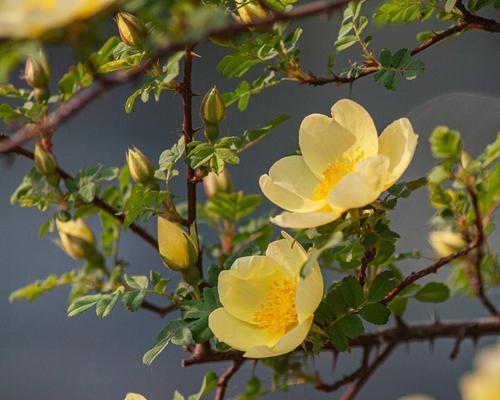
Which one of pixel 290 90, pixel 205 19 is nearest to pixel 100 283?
pixel 205 19

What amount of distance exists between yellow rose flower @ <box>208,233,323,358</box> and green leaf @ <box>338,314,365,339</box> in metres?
0.04

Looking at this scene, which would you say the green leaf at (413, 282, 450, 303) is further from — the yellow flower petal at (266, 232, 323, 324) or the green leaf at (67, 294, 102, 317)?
the green leaf at (67, 294, 102, 317)

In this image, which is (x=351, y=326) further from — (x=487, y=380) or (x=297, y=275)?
(x=487, y=380)

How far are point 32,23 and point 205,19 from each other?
0.25 ft

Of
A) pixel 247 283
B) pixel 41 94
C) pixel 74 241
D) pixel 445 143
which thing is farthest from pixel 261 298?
pixel 74 241

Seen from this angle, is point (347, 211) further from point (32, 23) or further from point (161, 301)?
point (161, 301)

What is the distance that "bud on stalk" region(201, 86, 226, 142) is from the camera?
765 mm

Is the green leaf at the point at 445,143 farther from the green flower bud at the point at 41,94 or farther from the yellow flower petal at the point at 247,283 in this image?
the green flower bud at the point at 41,94

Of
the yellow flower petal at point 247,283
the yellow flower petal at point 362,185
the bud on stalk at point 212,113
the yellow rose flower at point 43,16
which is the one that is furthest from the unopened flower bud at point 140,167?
the yellow rose flower at point 43,16

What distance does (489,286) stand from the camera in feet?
3.02

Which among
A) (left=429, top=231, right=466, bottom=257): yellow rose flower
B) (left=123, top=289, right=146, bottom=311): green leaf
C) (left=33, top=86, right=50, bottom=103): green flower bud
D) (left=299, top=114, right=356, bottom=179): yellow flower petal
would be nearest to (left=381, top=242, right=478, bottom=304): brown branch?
(left=299, top=114, right=356, bottom=179): yellow flower petal

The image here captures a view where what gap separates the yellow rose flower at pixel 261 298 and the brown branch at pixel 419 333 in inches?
2.0

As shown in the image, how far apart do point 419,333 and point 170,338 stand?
→ 0.72ft

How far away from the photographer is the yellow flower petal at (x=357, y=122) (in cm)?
65
